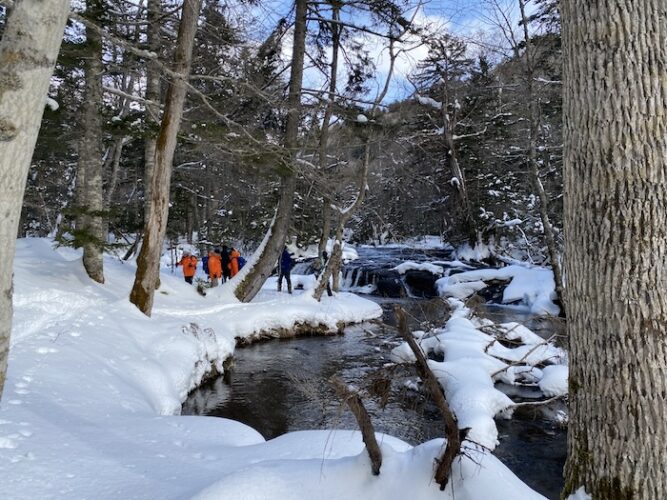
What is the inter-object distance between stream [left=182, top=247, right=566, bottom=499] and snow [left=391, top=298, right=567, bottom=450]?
261mm

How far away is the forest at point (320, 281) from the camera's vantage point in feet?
6.56

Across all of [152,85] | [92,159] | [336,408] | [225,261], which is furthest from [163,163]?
[225,261]

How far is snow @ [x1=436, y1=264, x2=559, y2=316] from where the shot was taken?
50.9 feet

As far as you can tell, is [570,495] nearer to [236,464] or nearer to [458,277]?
[236,464]

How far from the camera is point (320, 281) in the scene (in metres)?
14.2

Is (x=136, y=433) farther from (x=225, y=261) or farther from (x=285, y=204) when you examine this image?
(x=225, y=261)

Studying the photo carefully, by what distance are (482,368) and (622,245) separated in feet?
20.3

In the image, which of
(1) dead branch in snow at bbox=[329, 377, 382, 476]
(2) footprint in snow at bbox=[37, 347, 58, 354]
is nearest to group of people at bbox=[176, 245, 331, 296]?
(2) footprint in snow at bbox=[37, 347, 58, 354]

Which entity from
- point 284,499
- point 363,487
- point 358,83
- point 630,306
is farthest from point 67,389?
point 358,83

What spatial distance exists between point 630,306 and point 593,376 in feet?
1.16

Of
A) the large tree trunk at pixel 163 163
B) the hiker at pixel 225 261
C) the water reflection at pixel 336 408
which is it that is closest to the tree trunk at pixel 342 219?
the water reflection at pixel 336 408

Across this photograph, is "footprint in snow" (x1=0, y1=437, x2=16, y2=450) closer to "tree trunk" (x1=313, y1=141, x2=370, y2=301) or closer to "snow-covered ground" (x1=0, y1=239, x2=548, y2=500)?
"snow-covered ground" (x1=0, y1=239, x2=548, y2=500)

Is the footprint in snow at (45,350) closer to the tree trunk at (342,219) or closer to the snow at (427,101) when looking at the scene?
the tree trunk at (342,219)

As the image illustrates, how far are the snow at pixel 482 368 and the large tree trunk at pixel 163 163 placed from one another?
15.6 ft
